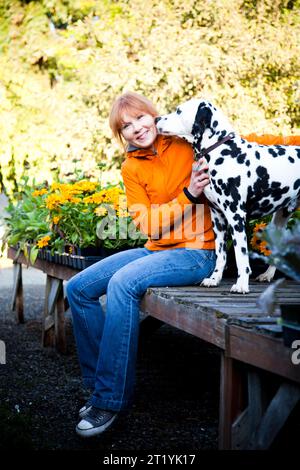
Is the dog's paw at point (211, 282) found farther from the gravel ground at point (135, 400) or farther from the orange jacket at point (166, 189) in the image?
the gravel ground at point (135, 400)

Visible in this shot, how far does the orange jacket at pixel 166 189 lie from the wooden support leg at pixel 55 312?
1988 mm

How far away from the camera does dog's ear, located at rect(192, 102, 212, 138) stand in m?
3.27

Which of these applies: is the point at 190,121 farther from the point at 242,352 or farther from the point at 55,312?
the point at 55,312

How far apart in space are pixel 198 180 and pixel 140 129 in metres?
0.49

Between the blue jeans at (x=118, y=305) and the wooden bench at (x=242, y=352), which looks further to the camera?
the blue jeans at (x=118, y=305)

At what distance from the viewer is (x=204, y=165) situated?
3.26 metres

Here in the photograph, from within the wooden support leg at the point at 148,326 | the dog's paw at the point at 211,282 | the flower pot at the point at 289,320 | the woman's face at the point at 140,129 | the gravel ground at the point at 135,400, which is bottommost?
the gravel ground at the point at 135,400

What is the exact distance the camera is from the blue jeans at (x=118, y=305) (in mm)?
3053

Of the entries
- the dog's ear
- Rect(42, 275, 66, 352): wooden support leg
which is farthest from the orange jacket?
Rect(42, 275, 66, 352): wooden support leg

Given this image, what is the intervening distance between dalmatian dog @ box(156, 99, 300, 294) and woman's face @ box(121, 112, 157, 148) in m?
0.09

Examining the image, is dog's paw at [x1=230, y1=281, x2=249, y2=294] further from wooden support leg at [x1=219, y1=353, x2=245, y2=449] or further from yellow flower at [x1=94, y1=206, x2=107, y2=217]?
yellow flower at [x1=94, y1=206, x2=107, y2=217]

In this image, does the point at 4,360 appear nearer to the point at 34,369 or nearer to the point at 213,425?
the point at 34,369

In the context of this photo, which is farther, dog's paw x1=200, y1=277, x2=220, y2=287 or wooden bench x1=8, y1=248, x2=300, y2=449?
dog's paw x1=200, y1=277, x2=220, y2=287

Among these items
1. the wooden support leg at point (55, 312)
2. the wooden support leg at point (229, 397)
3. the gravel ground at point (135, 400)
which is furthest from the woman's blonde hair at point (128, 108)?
the wooden support leg at point (55, 312)
